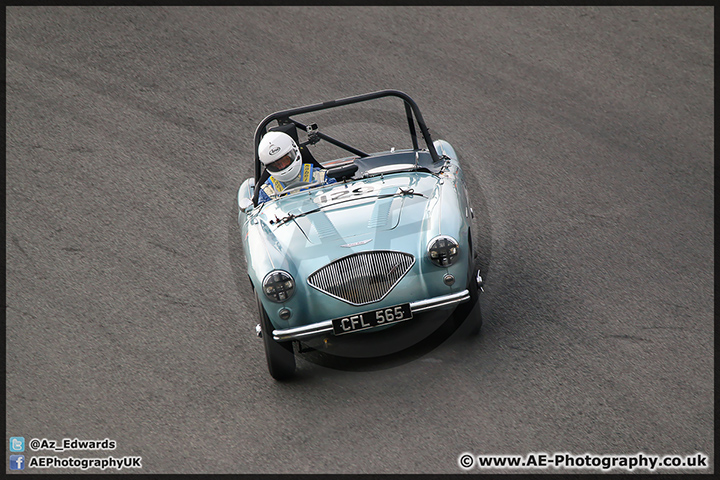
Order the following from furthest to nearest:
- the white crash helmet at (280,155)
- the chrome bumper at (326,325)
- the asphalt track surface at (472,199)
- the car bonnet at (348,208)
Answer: the white crash helmet at (280,155)
the car bonnet at (348,208)
the asphalt track surface at (472,199)
the chrome bumper at (326,325)

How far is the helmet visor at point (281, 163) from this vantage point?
5945 millimetres

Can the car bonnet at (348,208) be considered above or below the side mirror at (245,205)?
above

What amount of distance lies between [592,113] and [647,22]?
2.41 meters

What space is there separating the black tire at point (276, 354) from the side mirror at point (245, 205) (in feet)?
3.91

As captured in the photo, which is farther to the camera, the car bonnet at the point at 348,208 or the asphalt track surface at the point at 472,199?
the car bonnet at the point at 348,208

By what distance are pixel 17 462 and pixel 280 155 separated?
2878 mm

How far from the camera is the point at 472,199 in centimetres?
731

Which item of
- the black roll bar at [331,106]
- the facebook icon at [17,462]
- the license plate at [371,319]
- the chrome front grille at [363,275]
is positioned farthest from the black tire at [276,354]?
the facebook icon at [17,462]

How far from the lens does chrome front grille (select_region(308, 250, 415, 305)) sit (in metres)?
4.89

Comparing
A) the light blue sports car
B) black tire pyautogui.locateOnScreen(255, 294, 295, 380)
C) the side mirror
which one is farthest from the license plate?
the side mirror

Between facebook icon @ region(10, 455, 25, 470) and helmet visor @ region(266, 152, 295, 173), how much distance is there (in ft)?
8.97

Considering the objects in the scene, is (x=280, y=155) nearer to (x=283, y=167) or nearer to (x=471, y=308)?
(x=283, y=167)

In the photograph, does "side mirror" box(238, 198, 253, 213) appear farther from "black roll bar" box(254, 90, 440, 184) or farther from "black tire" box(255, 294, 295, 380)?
"black tire" box(255, 294, 295, 380)

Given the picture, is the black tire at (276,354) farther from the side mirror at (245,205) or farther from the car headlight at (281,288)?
the side mirror at (245,205)
